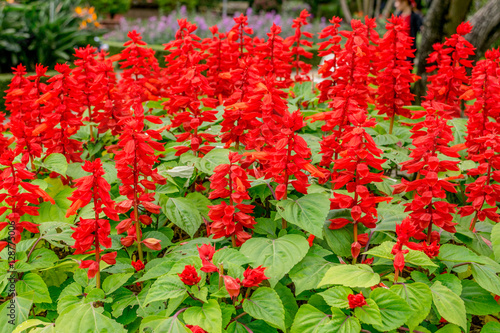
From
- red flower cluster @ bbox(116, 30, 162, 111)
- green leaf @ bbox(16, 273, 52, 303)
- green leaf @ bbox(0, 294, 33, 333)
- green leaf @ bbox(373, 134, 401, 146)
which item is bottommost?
green leaf @ bbox(0, 294, 33, 333)

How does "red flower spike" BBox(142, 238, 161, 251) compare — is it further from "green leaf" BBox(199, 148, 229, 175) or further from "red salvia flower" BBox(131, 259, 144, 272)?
"green leaf" BBox(199, 148, 229, 175)

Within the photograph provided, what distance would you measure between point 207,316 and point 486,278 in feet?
3.60

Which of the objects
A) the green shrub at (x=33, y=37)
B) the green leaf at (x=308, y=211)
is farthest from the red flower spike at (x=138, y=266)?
the green shrub at (x=33, y=37)

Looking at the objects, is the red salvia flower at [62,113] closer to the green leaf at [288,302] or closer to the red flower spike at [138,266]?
the red flower spike at [138,266]

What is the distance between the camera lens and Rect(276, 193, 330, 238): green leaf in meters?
1.76

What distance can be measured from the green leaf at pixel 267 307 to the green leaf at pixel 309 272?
0.42ft

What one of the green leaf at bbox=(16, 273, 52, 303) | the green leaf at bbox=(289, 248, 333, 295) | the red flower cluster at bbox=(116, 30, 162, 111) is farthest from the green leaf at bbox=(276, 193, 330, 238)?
the red flower cluster at bbox=(116, 30, 162, 111)

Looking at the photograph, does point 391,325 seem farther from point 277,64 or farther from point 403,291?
point 277,64

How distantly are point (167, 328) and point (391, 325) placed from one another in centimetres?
77

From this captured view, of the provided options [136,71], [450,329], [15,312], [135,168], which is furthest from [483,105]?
[15,312]

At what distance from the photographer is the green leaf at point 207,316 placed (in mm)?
1484

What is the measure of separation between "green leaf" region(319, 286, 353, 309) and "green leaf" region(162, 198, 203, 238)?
0.70 m

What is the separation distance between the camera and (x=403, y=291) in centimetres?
164

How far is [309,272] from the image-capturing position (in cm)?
179
